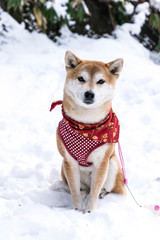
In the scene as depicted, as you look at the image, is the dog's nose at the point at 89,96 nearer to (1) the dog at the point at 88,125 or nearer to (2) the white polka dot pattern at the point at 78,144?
(1) the dog at the point at 88,125

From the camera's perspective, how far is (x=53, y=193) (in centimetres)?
290

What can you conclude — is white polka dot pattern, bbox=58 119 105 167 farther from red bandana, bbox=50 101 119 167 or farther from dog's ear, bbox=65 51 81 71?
dog's ear, bbox=65 51 81 71

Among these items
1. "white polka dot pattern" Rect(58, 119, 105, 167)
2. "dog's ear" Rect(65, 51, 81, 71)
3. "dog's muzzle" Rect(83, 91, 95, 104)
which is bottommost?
"white polka dot pattern" Rect(58, 119, 105, 167)

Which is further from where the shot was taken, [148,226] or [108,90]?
[108,90]

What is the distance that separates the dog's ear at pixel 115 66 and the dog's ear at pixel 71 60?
0.90ft

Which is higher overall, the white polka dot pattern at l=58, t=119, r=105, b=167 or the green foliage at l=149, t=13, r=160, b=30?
the white polka dot pattern at l=58, t=119, r=105, b=167

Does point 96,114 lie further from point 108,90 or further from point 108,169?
point 108,169

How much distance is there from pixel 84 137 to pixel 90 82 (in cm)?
46

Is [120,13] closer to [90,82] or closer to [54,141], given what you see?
[54,141]

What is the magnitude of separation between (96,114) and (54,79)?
3.13 m

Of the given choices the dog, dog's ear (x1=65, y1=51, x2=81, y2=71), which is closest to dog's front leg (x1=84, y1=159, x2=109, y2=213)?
the dog

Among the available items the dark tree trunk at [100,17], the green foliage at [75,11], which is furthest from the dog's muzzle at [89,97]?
the dark tree trunk at [100,17]

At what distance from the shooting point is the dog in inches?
99.4

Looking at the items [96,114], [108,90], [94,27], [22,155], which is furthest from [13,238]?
[94,27]
